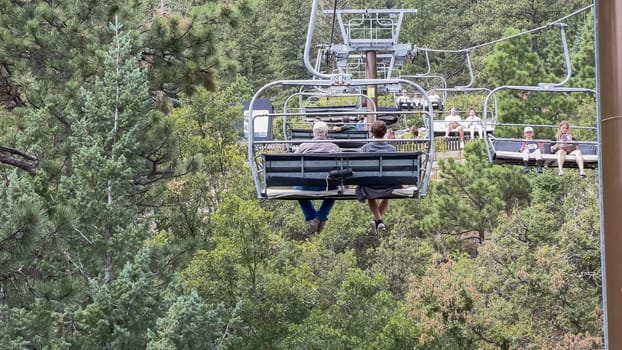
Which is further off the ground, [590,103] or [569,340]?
[590,103]

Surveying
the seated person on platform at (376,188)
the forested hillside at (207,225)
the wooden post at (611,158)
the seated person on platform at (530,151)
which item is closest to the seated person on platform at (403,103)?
the forested hillside at (207,225)

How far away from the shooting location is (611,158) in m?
2.79

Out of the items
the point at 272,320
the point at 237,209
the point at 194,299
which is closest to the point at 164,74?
the point at 194,299

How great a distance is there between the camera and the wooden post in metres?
2.74

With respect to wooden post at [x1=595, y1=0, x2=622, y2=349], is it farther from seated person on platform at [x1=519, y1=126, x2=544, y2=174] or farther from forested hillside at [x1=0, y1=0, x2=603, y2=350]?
seated person on platform at [x1=519, y1=126, x2=544, y2=174]

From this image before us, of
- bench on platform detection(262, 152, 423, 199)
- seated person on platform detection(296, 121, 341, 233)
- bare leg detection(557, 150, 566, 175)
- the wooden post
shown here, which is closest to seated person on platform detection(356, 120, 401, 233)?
bench on platform detection(262, 152, 423, 199)

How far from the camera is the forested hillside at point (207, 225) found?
1373cm

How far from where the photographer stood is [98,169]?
14.6 metres

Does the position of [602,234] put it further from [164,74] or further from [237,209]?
[237,209]

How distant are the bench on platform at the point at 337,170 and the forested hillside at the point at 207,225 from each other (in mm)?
2336

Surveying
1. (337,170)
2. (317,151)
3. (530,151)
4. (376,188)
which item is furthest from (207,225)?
(337,170)

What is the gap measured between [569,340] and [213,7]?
8.00 meters

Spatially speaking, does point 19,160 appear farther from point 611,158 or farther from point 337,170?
point 611,158

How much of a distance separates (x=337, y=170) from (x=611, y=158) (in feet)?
15.9
